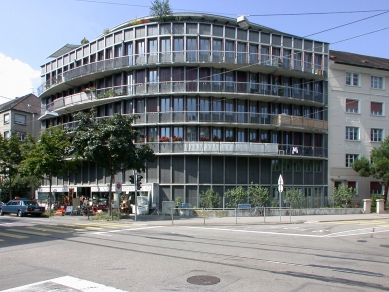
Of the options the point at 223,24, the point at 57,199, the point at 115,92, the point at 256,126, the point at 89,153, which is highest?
the point at 223,24

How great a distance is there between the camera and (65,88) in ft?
138

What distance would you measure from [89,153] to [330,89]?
24.7 m

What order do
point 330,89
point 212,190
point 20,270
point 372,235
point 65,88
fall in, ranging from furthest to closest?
point 65,88
point 330,89
point 212,190
point 372,235
point 20,270

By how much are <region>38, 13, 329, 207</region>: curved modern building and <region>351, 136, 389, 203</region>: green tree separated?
3308 millimetres

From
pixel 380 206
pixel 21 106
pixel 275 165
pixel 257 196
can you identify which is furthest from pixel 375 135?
pixel 21 106

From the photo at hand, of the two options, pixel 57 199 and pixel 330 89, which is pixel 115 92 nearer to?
pixel 57 199

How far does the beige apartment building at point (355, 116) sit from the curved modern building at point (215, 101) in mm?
1302

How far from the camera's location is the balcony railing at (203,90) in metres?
33.3

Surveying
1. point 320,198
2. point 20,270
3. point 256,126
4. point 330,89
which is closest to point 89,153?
point 256,126

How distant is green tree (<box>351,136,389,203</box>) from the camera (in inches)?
1320

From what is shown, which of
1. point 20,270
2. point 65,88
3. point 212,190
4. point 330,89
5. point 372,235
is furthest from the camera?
point 65,88

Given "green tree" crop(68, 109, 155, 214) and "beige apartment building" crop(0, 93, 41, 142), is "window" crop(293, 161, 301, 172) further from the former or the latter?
"beige apartment building" crop(0, 93, 41, 142)

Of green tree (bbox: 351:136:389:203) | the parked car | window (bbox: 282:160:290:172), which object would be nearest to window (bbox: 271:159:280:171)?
window (bbox: 282:160:290:172)

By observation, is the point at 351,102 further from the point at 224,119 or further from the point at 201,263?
the point at 201,263
